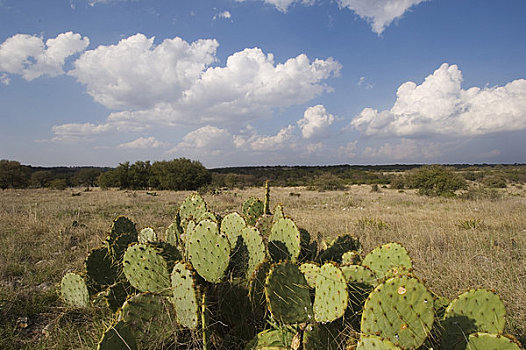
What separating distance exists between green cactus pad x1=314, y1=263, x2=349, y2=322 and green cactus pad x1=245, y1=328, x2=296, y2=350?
26 centimetres

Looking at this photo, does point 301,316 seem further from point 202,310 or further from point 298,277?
point 202,310

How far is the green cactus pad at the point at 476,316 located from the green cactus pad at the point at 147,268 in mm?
1842

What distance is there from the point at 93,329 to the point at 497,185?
31.1m

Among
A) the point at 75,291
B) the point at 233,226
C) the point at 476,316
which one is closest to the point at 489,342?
the point at 476,316

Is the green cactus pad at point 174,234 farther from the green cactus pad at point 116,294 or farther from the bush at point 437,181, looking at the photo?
the bush at point 437,181

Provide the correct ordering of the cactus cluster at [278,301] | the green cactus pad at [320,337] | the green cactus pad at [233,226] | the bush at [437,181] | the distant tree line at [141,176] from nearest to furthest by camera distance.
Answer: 1. the cactus cluster at [278,301]
2. the green cactus pad at [320,337]
3. the green cactus pad at [233,226]
4. the bush at [437,181]
5. the distant tree line at [141,176]

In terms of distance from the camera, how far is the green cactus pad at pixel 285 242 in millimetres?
2236

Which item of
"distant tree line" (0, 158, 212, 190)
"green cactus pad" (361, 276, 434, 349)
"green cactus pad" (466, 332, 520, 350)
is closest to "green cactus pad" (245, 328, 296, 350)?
"green cactus pad" (361, 276, 434, 349)

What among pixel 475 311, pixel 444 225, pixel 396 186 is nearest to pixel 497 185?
pixel 396 186

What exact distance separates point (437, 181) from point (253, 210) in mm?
18799

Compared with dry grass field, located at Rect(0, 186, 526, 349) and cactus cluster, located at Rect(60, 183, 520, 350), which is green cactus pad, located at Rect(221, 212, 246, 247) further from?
dry grass field, located at Rect(0, 186, 526, 349)

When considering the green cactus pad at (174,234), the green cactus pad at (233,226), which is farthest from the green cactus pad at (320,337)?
the green cactus pad at (174,234)

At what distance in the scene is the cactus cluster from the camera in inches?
53.2

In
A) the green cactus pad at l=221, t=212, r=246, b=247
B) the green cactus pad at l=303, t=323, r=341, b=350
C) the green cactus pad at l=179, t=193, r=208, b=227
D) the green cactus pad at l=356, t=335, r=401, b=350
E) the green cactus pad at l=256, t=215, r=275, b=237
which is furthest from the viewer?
the green cactus pad at l=179, t=193, r=208, b=227
